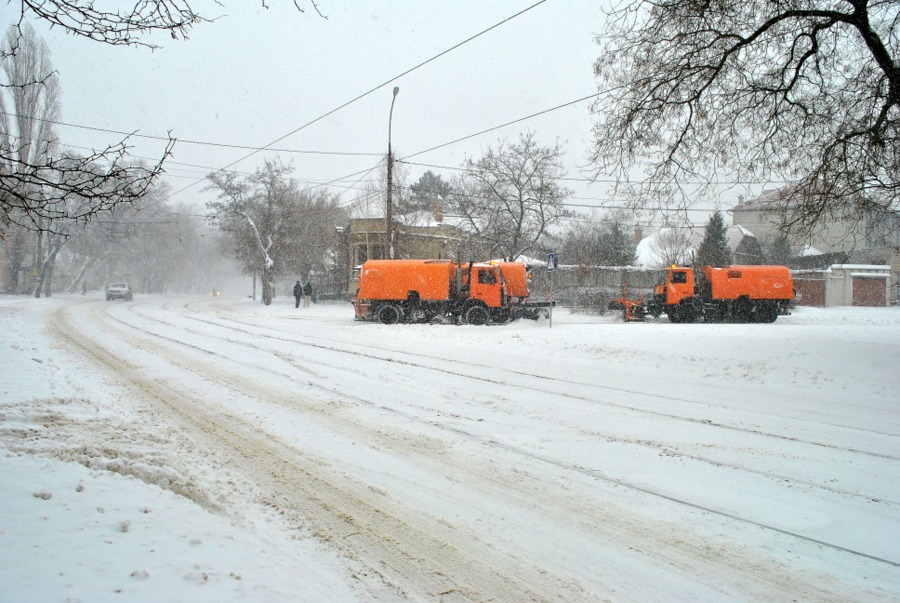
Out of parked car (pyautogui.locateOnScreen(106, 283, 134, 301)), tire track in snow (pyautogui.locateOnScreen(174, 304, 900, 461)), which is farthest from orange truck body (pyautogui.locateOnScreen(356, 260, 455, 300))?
parked car (pyautogui.locateOnScreen(106, 283, 134, 301))

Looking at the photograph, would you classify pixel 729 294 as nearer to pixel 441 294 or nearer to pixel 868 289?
pixel 441 294

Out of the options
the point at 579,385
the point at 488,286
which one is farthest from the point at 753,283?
the point at 579,385

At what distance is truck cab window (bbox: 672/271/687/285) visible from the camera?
23781 mm

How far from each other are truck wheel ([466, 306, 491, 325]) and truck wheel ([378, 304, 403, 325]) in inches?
114

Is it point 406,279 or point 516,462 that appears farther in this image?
point 406,279

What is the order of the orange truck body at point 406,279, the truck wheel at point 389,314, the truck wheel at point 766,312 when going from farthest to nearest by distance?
the truck wheel at point 766,312 → the truck wheel at point 389,314 → the orange truck body at point 406,279

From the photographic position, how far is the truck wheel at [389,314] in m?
21.7

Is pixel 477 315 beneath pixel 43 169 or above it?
beneath

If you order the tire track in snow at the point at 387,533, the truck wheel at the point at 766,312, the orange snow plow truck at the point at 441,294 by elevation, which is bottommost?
the tire track in snow at the point at 387,533

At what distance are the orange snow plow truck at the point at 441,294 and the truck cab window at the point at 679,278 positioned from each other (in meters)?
6.50

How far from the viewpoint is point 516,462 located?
5082 millimetres

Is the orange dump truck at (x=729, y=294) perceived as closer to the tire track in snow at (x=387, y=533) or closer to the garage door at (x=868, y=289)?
the garage door at (x=868, y=289)

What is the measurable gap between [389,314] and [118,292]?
101 ft

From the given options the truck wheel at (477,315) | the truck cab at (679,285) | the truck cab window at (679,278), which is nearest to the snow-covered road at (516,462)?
the truck wheel at (477,315)
